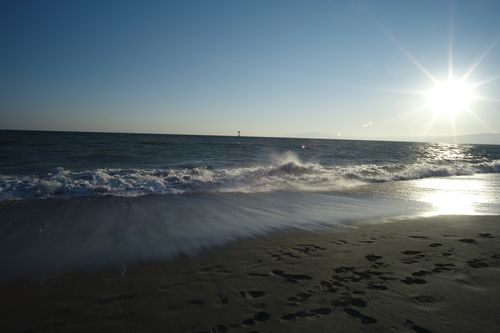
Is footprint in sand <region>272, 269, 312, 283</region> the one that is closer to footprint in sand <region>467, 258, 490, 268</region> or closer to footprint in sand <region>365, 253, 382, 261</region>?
footprint in sand <region>365, 253, 382, 261</region>

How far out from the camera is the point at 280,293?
3619 mm

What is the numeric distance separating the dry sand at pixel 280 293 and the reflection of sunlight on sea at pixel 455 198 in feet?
13.3

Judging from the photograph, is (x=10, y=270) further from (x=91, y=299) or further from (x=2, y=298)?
(x=91, y=299)

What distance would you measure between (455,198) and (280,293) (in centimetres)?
1022

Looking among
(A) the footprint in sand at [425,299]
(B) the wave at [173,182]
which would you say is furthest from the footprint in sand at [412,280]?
(B) the wave at [173,182]

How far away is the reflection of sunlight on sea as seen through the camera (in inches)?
356

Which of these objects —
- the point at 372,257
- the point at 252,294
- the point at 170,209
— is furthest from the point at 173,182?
the point at 252,294

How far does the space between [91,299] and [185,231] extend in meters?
2.73

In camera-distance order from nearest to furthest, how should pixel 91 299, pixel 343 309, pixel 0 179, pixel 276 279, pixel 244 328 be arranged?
pixel 244 328 < pixel 343 309 < pixel 91 299 < pixel 276 279 < pixel 0 179

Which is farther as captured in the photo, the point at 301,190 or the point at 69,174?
the point at 69,174

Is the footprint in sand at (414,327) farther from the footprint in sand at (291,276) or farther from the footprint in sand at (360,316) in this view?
the footprint in sand at (291,276)

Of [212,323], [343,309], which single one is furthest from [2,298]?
[343,309]

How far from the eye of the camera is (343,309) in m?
A: 3.26

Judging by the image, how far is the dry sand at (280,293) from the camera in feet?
9.89
